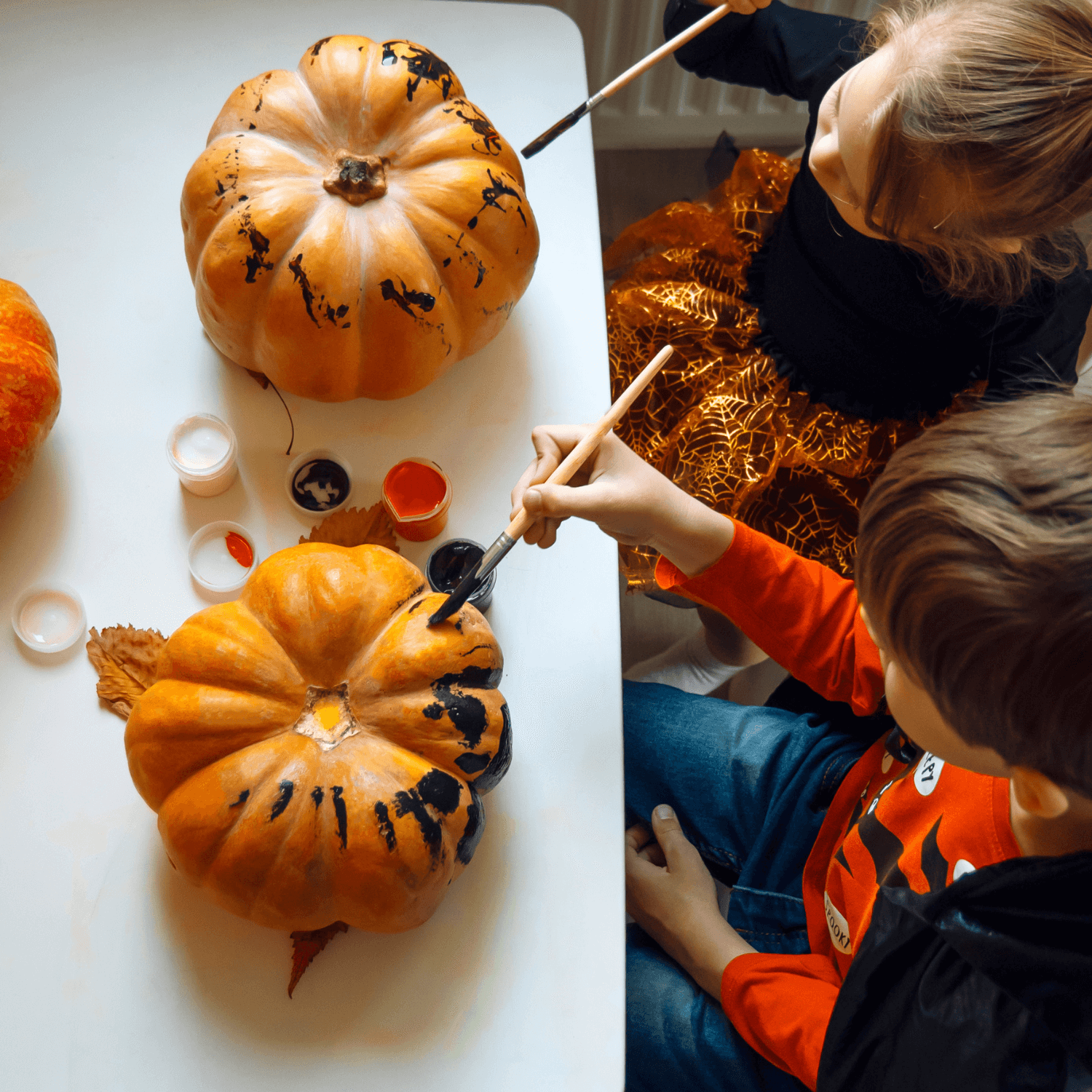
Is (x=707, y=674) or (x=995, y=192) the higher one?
(x=995, y=192)

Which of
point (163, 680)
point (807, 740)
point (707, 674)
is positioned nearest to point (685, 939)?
point (807, 740)

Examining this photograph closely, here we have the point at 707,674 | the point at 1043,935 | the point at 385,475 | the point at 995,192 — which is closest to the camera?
the point at 1043,935

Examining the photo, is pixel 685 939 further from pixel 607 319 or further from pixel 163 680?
pixel 607 319

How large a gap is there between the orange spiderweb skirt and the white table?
0.71ft

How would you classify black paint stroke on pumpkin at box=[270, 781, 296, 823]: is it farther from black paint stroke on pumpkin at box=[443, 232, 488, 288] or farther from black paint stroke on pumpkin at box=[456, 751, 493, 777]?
black paint stroke on pumpkin at box=[443, 232, 488, 288]

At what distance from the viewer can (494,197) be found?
788 millimetres

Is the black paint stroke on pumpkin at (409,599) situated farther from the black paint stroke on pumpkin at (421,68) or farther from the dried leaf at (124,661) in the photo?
the black paint stroke on pumpkin at (421,68)

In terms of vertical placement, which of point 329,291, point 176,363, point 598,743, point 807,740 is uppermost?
point 329,291

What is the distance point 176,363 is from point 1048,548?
81 centimetres

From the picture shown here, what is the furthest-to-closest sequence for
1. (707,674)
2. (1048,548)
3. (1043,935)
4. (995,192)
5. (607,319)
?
(707,674) → (607,319) → (995,192) → (1043,935) → (1048,548)

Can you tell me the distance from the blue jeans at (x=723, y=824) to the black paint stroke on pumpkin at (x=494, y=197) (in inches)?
23.3

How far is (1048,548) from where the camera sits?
51 cm

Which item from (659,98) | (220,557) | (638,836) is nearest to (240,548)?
(220,557)

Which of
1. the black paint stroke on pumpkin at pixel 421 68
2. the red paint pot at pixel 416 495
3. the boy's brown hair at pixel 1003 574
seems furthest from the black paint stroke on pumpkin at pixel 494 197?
the boy's brown hair at pixel 1003 574
